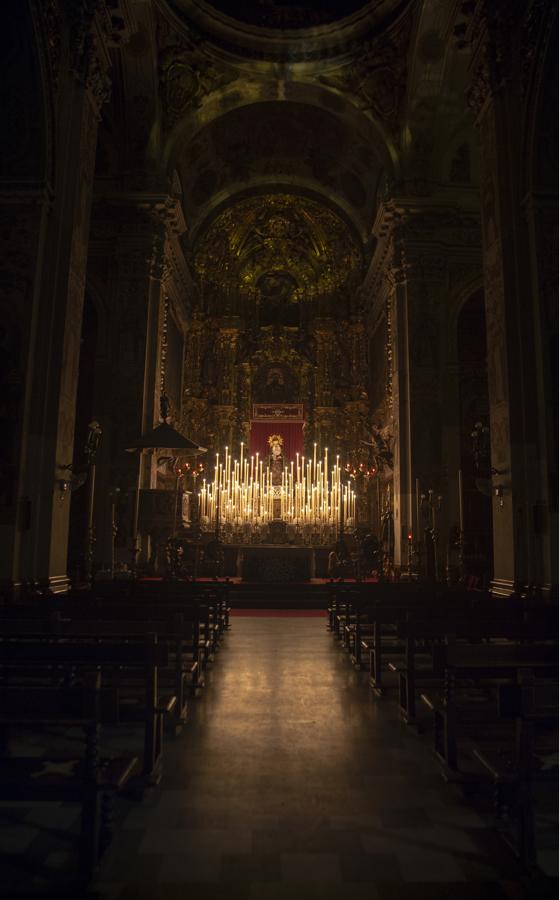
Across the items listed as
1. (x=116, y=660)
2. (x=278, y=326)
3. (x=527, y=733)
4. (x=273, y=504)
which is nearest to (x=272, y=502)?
(x=273, y=504)

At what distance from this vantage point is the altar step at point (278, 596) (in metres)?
15.2

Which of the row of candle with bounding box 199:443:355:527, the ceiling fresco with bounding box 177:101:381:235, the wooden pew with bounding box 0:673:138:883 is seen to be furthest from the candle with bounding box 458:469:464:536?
the ceiling fresco with bounding box 177:101:381:235

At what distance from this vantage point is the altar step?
15.2 m

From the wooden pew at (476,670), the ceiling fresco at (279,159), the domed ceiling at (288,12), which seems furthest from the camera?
the ceiling fresco at (279,159)

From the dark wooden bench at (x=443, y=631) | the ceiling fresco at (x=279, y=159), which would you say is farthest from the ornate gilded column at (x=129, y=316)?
the dark wooden bench at (x=443, y=631)

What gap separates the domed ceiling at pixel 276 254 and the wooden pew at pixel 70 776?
76.2ft

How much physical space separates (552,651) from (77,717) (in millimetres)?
2977

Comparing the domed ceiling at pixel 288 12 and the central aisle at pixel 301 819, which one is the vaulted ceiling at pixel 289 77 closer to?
the domed ceiling at pixel 288 12

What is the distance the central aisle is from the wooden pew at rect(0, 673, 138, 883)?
0.23 meters

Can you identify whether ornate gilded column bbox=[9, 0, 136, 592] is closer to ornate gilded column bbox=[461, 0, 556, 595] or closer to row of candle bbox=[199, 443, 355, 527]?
ornate gilded column bbox=[461, 0, 556, 595]

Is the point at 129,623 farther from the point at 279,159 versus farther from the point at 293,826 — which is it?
the point at 279,159

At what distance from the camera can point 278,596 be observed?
51.6ft

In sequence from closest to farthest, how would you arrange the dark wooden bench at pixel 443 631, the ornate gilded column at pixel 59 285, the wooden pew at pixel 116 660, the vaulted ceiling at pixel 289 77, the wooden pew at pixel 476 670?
1. the wooden pew at pixel 116 660
2. the wooden pew at pixel 476 670
3. the dark wooden bench at pixel 443 631
4. the ornate gilded column at pixel 59 285
5. the vaulted ceiling at pixel 289 77

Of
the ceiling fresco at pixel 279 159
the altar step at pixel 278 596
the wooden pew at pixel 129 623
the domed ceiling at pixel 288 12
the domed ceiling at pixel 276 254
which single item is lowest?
the altar step at pixel 278 596
